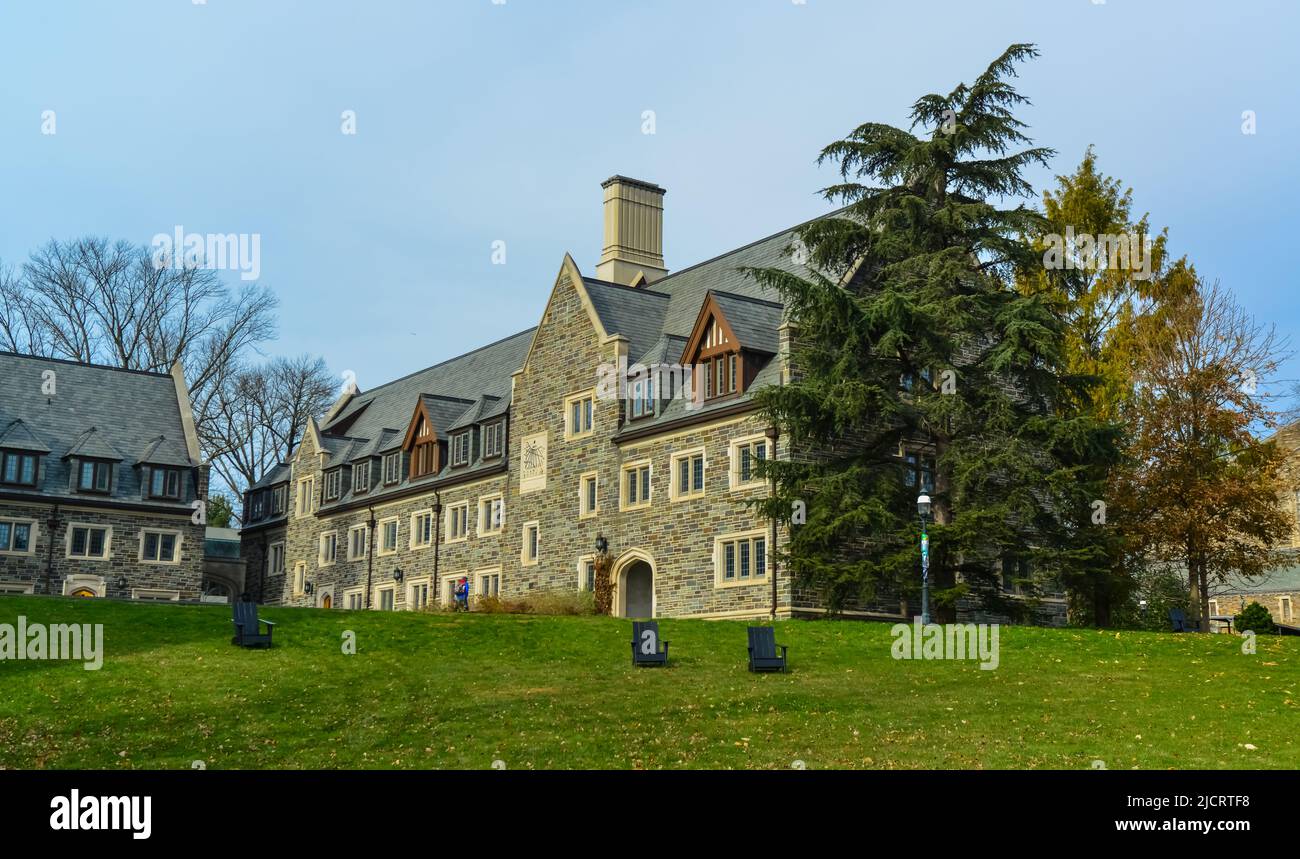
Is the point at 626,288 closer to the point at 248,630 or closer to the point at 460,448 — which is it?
the point at 460,448

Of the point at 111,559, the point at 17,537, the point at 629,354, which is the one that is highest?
the point at 629,354

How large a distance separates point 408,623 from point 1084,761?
1573cm

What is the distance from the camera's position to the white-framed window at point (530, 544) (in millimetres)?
44194

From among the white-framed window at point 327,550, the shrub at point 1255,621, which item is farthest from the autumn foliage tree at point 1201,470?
the white-framed window at point 327,550

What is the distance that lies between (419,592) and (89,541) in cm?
1236

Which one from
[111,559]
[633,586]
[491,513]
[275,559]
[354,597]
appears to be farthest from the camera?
[275,559]

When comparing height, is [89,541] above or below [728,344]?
below

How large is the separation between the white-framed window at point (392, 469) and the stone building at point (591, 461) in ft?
0.37

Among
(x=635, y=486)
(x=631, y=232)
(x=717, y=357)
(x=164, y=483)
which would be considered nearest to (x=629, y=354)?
(x=635, y=486)

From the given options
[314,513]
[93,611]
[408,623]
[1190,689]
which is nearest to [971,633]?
[1190,689]

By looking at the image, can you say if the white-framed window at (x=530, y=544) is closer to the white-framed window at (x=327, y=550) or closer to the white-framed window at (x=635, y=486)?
the white-framed window at (x=635, y=486)

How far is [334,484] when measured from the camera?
58.8 meters

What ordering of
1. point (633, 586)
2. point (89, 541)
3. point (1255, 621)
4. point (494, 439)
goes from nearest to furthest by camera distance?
point (1255, 621) < point (633, 586) < point (494, 439) < point (89, 541)

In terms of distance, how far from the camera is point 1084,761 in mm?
17031
